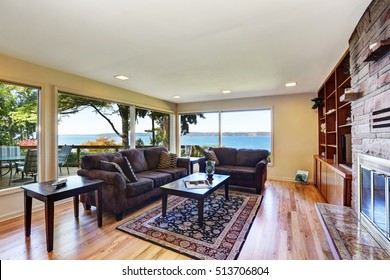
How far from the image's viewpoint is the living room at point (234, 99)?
1.89 meters

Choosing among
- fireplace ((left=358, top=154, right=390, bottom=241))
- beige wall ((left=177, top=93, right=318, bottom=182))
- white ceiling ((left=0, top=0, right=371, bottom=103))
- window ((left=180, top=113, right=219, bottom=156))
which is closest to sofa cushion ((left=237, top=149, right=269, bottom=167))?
beige wall ((left=177, top=93, right=318, bottom=182))

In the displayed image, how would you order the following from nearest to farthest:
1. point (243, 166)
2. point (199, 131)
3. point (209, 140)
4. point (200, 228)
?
point (200, 228)
point (243, 166)
point (209, 140)
point (199, 131)

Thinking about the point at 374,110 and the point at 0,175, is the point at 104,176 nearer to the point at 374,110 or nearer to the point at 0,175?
the point at 0,175

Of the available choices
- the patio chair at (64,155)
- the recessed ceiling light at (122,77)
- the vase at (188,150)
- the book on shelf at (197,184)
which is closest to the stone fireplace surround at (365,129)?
the book on shelf at (197,184)

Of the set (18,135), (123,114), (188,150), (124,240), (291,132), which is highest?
(123,114)

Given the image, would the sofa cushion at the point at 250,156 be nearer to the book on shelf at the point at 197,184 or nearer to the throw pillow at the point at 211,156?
the throw pillow at the point at 211,156

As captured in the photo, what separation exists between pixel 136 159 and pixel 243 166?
2447mm

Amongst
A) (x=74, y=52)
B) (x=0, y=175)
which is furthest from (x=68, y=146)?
(x=74, y=52)

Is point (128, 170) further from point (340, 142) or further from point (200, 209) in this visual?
point (340, 142)

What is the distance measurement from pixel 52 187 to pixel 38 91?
1.80m

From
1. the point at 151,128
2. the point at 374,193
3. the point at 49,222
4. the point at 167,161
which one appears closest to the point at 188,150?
the point at 151,128

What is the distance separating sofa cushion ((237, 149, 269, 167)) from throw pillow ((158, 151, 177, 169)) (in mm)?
1585

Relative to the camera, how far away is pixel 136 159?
392 cm

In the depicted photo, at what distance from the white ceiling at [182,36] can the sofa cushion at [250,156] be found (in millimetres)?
1791
